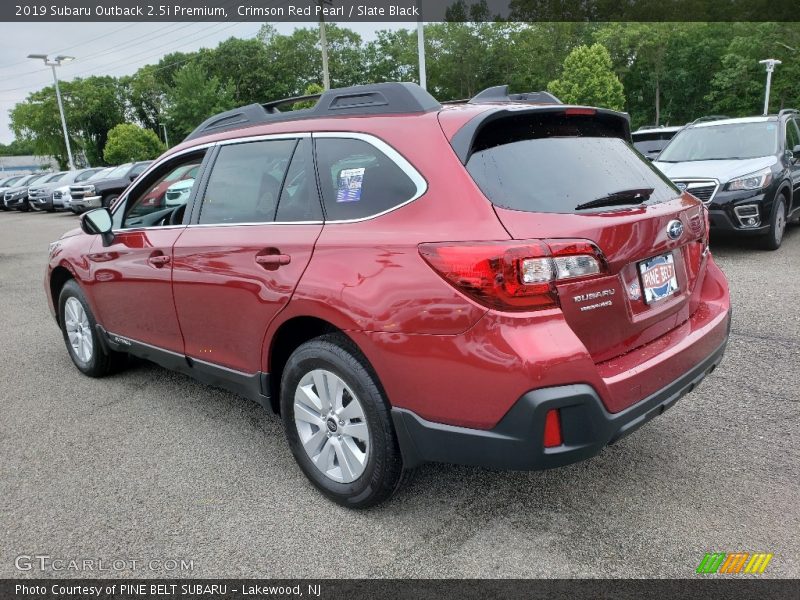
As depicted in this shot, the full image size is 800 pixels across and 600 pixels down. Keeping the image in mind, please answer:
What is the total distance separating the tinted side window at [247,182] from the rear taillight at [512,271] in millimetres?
1201

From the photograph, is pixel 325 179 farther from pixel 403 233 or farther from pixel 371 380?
pixel 371 380

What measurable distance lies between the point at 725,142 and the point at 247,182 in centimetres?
789

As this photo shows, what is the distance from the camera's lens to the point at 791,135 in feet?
29.7

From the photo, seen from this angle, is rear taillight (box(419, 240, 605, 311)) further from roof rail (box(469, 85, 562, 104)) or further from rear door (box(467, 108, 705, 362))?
roof rail (box(469, 85, 562, 104))

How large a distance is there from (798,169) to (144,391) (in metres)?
8.87

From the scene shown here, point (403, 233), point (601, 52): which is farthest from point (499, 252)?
point (601, 52)

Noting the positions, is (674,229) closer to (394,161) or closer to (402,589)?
(394,161)

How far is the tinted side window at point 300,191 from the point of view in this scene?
2920 millimetres

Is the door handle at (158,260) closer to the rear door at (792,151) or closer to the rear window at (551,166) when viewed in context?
the rear window at (551,166)

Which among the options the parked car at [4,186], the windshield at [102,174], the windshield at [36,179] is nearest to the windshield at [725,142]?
the windshield at [102,174]

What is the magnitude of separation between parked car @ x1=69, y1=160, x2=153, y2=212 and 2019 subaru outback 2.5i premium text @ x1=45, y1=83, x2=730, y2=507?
17.0 metres

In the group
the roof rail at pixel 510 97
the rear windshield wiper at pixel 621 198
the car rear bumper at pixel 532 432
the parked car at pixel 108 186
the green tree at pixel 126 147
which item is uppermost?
the green tree at pixel 126 147

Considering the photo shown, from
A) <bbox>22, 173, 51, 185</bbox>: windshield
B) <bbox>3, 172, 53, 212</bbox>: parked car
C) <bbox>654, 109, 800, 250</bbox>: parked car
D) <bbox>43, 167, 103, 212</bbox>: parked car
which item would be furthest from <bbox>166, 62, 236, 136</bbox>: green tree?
<bbox>654, 109, 800, 250</bbox>: parked car

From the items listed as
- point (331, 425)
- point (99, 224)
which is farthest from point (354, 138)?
point (99, 224)
